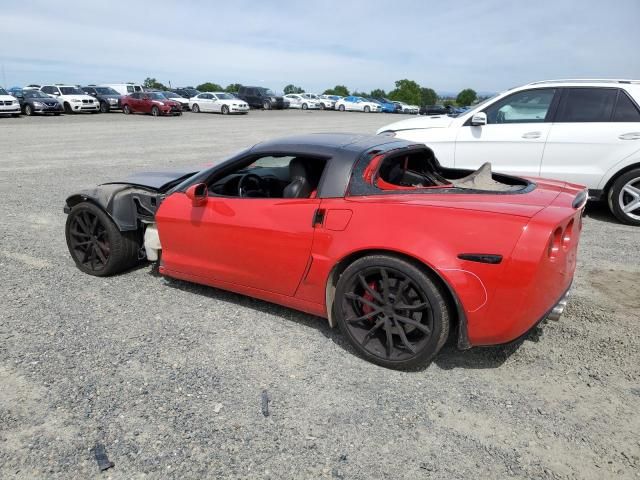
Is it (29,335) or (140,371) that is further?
(29,335)

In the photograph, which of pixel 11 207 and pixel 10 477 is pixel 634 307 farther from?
pixel 11 207

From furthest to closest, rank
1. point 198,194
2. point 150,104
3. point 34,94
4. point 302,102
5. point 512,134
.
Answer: point 302,102 → point 150,104 → point 34,94 → point 512,134 → point 198,194

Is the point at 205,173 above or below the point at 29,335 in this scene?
above

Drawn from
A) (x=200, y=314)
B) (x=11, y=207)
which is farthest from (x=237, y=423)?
(x=11, y=207)

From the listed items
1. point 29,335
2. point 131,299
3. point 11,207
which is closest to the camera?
point 29,335

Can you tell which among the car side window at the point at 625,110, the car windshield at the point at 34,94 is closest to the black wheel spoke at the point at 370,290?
the car side window at the point at 625,110

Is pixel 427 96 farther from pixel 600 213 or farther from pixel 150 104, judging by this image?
pixel 600 213

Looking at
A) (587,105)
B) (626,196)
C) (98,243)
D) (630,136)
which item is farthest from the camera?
(587,105)

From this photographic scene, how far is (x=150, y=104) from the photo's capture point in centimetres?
3070

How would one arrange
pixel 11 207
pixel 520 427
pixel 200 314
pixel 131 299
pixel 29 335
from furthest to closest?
pixel 11 207 → pixel 131 299 → pixel 200 314 → pixel 29 335 → pixel 520 427

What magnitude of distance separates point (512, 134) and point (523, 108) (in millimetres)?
420

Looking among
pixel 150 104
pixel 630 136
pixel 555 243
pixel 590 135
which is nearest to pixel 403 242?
pixel 555 243

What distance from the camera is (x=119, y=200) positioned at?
422 cm

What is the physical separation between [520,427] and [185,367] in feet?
6.37
